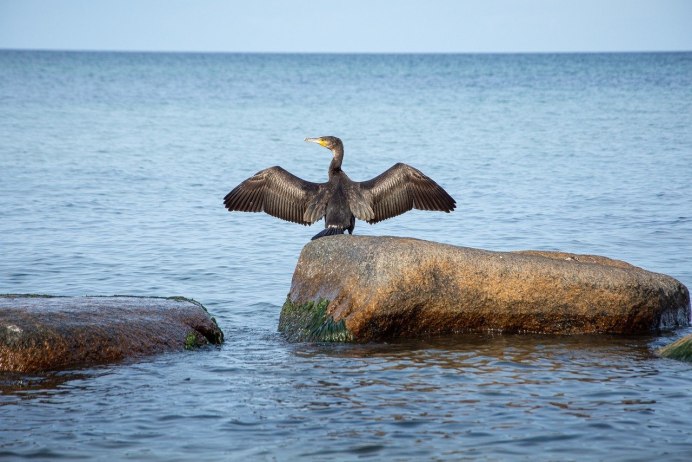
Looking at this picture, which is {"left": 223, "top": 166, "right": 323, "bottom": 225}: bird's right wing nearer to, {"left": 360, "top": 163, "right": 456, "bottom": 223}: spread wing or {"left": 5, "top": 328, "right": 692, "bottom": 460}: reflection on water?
{"left": 360, "top": 163, "right": 456, "bottom": 223}: spread wing

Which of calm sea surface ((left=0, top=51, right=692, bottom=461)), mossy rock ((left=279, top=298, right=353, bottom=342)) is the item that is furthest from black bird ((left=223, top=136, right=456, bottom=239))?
mossy rock ((left=279, top=298, right=353, bottom=342))

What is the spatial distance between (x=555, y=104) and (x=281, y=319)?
3925 cm

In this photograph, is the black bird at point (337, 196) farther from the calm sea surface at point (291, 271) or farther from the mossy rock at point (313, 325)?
the mossy rock at point (313, 325)

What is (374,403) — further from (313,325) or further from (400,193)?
(400,193)

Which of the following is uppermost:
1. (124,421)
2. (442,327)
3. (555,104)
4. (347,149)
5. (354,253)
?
(555,104)

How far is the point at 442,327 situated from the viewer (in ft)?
30.3

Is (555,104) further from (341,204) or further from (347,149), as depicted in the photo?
(341,204)

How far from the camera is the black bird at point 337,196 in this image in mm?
10594

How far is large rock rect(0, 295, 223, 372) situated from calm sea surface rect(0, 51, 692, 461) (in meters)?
0.18

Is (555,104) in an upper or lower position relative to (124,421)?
upper

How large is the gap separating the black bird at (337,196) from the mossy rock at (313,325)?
1.33m

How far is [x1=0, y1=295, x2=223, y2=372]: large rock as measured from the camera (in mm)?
7859

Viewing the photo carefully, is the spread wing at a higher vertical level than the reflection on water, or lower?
higher

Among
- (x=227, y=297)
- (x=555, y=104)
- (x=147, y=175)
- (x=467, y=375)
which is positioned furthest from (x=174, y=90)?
(x=467, y=375)
